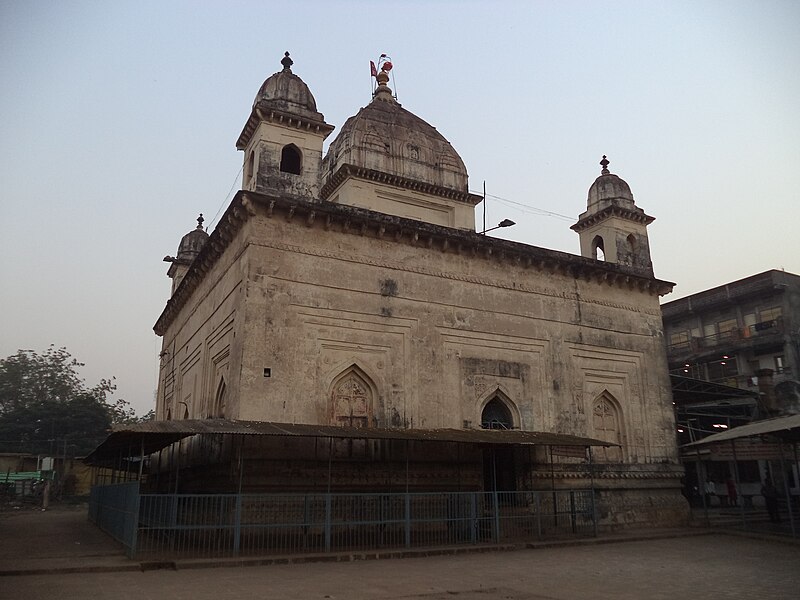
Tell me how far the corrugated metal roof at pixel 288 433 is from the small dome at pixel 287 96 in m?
8.16

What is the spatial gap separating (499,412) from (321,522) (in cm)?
664

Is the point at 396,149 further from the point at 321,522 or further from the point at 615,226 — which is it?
the point at 321,522

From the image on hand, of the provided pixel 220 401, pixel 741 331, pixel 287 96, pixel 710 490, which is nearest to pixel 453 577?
pixel 220 401

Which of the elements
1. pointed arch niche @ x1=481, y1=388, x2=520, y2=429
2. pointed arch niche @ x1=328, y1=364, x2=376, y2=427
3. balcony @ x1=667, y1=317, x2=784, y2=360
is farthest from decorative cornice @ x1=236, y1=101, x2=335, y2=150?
balcony @ x1=667, y1=317, x2=784, y2=360

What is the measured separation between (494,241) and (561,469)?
6.45 m

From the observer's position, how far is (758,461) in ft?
92.1

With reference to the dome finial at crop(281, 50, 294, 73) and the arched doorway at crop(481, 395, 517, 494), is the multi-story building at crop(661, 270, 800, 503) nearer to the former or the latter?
the arched doorway at crop(481, 395, 517, 494)

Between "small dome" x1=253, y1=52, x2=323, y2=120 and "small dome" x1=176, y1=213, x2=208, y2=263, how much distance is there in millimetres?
11381

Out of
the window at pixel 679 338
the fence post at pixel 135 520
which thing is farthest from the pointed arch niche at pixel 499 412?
the window at pixel 679 338

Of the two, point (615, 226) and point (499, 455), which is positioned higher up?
point (615, 226)

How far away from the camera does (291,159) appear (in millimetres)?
16500

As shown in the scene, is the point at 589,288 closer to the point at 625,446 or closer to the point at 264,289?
the point at 625,446

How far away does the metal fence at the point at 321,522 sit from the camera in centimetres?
1173

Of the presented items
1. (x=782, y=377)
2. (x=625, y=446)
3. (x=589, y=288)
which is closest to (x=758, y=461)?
(x=782, y=377)
